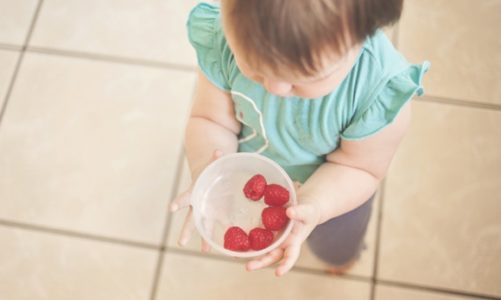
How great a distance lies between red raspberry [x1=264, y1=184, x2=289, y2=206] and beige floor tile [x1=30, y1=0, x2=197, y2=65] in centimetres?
62

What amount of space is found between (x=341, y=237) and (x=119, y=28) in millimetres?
695

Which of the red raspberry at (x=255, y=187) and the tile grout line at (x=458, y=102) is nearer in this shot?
the red raspberry at (x=255, y=187)

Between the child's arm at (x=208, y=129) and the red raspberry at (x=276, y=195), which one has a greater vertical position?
the child's arm at (x=208, y=129)

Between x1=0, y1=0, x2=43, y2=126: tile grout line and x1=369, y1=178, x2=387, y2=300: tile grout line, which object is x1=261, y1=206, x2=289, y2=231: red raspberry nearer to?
x1=369, y1=178, x2=387, y2=300: tile grout line

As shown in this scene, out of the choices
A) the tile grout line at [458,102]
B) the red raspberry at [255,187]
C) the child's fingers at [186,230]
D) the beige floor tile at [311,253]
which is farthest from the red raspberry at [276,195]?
the tile grout line at [458,102]

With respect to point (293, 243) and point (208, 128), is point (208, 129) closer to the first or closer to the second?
point (208, 128)

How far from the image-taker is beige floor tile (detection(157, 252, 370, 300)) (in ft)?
3.08

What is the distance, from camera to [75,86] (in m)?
1.14

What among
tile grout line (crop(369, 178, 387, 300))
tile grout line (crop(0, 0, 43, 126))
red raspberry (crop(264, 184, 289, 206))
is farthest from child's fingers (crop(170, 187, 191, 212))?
tile grout line (crop(0, 0, 43, 126))

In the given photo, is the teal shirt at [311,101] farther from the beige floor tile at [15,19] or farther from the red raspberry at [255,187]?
the beige floor tile at [15,19]

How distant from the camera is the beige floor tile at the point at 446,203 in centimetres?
94

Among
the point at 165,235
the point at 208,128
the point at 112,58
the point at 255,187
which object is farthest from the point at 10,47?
the point at 255,187

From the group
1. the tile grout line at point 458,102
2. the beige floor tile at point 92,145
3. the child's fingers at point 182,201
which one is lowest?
the tile grout line at point 458,102

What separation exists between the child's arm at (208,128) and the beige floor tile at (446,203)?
0.43 metres
